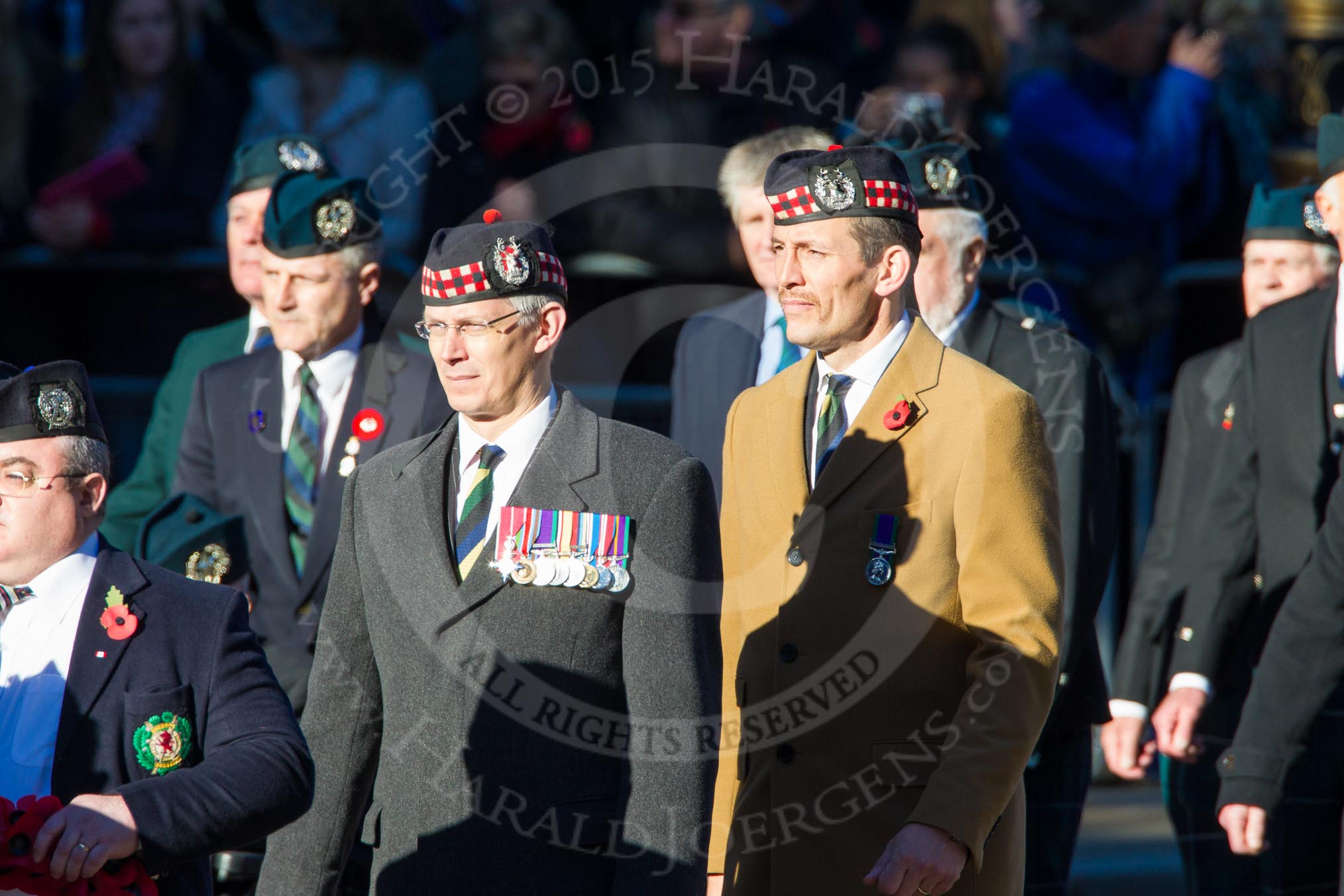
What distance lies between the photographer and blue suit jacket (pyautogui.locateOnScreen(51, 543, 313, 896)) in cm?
311

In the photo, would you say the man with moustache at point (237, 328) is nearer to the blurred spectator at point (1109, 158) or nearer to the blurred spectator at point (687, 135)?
the blurred spectator at point (687, 135)

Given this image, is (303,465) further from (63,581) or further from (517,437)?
(63,581)

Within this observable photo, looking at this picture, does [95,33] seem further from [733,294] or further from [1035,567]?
[1035,567]

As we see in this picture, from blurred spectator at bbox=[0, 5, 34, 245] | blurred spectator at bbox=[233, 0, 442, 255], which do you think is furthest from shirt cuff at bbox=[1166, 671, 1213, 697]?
blurred spectator at bbox=[0, 5, 34, 245]

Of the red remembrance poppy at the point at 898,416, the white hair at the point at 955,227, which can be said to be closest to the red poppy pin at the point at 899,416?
the red remembrance poppy at the point at 898,416

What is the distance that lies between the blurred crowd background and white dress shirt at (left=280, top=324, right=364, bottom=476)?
1479 mm

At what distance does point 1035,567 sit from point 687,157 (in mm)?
3796

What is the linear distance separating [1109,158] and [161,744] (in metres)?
5.41

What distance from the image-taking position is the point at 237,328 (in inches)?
238

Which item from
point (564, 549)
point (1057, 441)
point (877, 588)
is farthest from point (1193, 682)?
point (564, 549)

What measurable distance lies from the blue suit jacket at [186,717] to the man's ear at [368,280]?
193 cm

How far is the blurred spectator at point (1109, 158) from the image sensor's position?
7637mm

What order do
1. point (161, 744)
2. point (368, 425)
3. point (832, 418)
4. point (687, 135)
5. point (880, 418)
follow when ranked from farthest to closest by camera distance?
point (687, 135)
point (368, 425)
point (832, 418)
point (880, 418)
point (161, 744)

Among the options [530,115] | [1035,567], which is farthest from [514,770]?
[530,115]
